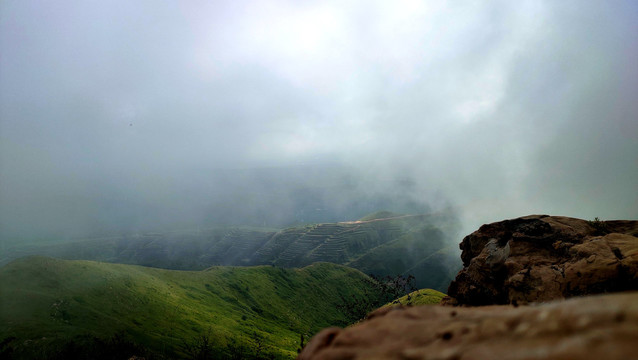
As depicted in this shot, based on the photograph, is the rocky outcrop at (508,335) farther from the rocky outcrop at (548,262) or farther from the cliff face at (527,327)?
the rocky outcrop at (548,262)

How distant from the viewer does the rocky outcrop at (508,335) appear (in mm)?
6945

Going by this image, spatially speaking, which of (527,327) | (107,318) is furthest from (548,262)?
(107,318)

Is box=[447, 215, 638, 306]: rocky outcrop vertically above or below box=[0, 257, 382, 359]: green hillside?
above

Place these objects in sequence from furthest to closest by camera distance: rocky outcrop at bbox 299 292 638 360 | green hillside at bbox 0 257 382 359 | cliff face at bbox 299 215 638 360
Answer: green hillside at bbox 0 257 382 359
cliff face at bbox 299 215 638 360
rocky outcrop at bbox 299 292 638 360

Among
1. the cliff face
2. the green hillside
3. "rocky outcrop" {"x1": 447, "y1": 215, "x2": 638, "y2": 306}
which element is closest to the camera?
the cliff face

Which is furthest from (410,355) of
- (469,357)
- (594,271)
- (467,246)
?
(467,246)

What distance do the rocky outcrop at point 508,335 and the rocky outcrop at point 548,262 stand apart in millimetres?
19872

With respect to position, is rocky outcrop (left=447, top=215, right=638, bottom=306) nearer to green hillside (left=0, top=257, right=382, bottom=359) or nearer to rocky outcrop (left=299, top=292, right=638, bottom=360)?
rocky outcrop (left=299, top=292, right=638, bottom=360)

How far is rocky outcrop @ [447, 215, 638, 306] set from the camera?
1216 inches

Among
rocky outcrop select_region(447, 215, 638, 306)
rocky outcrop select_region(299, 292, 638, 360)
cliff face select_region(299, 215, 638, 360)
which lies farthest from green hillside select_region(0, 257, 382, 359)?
rocky outcrop select_region(299, 292, 638, 360)

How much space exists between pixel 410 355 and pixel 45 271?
6708 inches

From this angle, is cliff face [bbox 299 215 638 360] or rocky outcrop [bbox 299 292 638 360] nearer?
rocky outcrop [bbox 299 292 638 360]

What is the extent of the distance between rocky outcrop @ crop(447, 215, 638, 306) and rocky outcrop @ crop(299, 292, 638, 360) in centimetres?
1987

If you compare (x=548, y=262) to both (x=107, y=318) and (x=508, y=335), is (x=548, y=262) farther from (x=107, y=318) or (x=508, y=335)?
(x=107, y=318)
